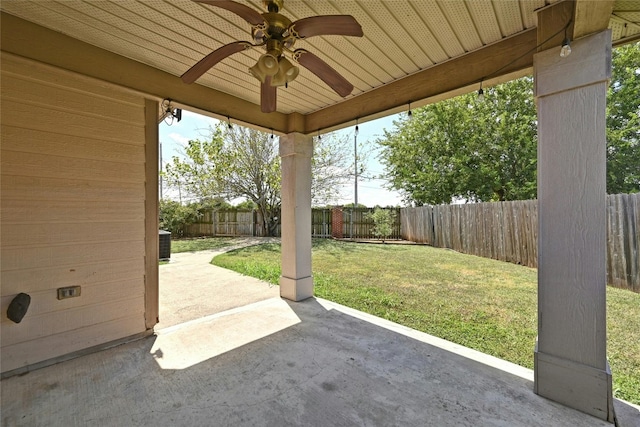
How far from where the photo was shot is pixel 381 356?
2164 mm

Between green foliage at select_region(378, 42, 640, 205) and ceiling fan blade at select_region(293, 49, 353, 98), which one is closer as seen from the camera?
ceiling fan blade at select_region(293, 49, 353, 98)

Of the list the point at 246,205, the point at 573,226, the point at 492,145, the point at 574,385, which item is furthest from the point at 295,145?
the point at 246,205

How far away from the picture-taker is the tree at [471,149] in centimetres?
965

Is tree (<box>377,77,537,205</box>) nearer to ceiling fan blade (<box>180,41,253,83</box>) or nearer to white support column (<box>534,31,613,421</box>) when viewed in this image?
white support column (<box>534,31,613,421</box>)

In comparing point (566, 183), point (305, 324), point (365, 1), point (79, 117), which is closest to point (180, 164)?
point (79, 117)

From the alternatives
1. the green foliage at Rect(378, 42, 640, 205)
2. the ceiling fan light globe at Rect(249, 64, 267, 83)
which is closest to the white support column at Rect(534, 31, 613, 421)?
the ceiling fan light globe at Rect(249, 64, 267, 83)

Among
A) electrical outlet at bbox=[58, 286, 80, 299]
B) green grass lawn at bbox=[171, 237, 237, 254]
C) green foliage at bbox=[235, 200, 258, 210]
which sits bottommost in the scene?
green grass lawn at bbox=[171, 237, 237, 254]

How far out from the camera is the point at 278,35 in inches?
57.7

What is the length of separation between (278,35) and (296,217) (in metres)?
2.31

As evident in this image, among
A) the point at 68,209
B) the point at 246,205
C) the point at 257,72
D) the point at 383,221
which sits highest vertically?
the point at 257,72

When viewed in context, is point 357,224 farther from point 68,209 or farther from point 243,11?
point 243,11

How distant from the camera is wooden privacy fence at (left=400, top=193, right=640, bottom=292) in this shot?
3.52 metres

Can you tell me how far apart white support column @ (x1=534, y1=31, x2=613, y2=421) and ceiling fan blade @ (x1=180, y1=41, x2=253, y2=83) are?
6.01 feet

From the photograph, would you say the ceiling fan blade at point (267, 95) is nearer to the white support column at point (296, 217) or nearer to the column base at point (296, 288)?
the white support column at point (296, 217)
